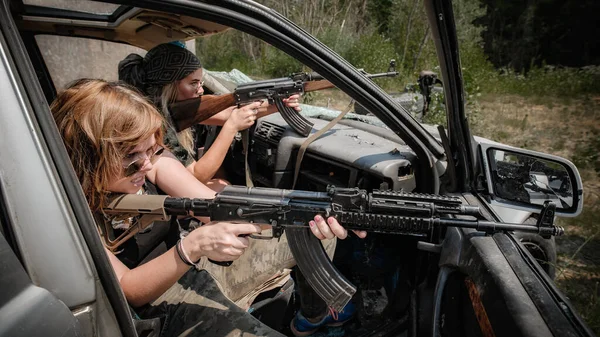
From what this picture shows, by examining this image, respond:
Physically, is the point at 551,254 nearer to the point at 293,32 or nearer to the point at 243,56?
the point at 293,32

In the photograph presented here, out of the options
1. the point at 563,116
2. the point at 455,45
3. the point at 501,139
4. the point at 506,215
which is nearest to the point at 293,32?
the point at 455,45

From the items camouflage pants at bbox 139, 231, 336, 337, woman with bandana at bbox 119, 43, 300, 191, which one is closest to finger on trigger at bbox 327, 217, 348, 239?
camouflage pants at bbox 139, 231, 336, 337

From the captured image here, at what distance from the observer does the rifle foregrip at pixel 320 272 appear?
5.95ft

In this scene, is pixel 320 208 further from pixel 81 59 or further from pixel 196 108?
pixel 81 59

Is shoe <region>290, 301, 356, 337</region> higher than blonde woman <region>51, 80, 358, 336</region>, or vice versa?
blonde woman <region>51, 80, 358, 336</region>

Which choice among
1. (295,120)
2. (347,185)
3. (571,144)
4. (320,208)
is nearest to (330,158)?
(347,185)

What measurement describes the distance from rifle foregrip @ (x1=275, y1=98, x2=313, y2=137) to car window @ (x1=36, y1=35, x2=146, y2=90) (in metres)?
2.25

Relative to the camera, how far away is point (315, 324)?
228 cm

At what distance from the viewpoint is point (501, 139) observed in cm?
718

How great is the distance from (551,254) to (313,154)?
1.65 m

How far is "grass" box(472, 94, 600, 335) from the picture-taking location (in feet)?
10.9

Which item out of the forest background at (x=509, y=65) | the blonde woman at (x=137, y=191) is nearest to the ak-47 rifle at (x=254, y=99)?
the blonde woman at (x=137, y=191)

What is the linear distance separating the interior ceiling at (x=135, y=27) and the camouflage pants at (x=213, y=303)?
4.06ft

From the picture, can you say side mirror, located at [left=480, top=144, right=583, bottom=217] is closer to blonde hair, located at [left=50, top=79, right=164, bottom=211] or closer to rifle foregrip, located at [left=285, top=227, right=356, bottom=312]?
rifle foregrip, located at [left=285, top=227, right=356, bottom=312]
